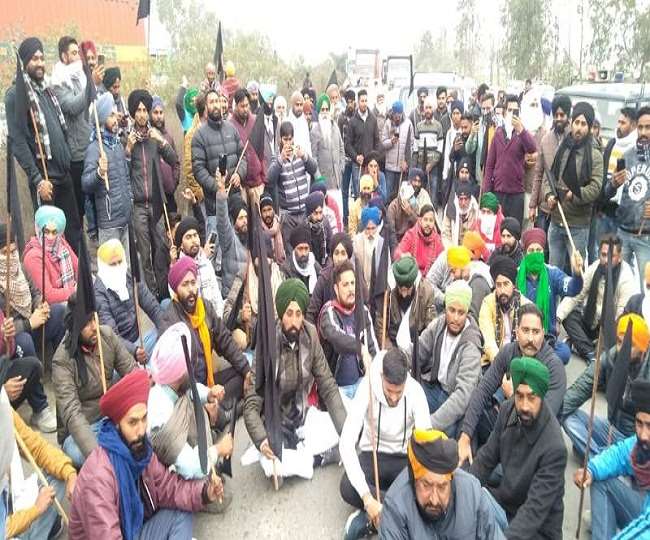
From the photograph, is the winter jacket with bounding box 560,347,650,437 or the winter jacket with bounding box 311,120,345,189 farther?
the winter jacket with bounding box 311,120,345,189

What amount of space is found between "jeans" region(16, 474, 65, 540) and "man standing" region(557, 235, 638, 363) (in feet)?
13.0

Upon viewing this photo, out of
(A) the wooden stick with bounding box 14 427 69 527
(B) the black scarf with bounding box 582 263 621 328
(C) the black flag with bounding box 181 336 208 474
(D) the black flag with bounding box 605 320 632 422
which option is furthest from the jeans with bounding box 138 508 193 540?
(B) the black scarf with bounding box 582 263 621 328

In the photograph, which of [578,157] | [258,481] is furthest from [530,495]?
[578,157]

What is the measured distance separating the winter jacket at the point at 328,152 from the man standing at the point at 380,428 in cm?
553

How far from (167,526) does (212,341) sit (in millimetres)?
1519

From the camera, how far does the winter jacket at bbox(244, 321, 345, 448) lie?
434 centimetres

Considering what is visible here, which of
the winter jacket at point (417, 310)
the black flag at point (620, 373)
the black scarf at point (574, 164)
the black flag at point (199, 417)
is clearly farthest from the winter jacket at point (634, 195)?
the black flag at point (199, 417)

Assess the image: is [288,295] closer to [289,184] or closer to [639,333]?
[639,333]

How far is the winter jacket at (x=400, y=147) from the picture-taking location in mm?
9391

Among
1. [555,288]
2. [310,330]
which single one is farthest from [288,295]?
[555,288]

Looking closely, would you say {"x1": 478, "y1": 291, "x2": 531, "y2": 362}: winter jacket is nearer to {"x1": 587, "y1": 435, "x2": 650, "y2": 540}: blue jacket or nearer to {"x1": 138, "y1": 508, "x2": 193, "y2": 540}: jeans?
{"x1": 587, "y1": 435, "x2": 650, "y2": 540}: blue jacket

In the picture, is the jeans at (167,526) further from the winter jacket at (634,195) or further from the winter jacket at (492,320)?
the winter jacket at (634,195)

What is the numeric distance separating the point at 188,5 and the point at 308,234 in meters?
43.9

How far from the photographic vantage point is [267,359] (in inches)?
164
